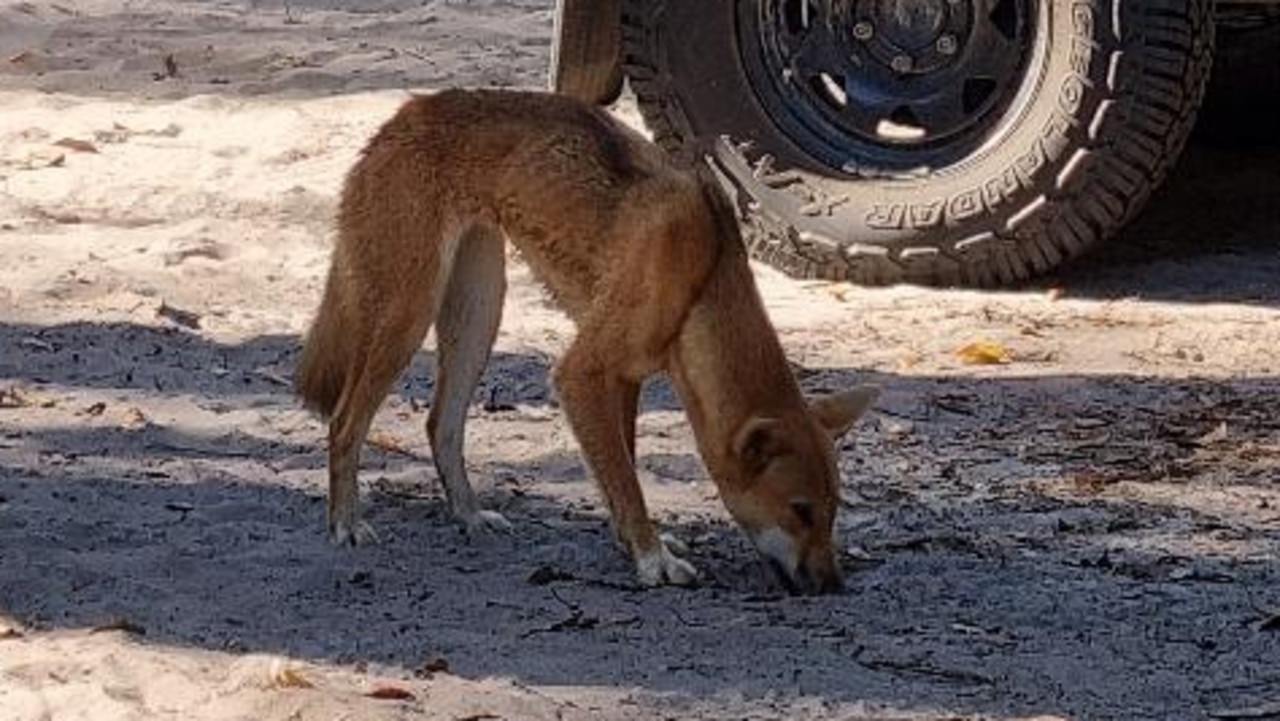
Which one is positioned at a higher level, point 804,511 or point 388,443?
point 804,511

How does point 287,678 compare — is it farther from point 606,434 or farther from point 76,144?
point 76,144

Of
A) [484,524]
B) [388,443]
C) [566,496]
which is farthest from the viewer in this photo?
[388,443]

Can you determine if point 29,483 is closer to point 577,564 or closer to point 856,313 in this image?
point 577,564

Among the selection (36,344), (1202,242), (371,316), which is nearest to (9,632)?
(371,316)

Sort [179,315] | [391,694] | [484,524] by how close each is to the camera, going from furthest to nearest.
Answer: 1. [179,315]
2. [484,524]
3. [391,694]

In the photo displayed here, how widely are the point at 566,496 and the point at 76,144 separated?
4800mm

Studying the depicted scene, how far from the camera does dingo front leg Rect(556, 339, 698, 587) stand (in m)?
6.85

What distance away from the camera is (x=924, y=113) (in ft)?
32.7

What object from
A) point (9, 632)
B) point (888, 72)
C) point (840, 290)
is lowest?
point (840, 290)

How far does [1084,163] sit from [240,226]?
9.63 feet

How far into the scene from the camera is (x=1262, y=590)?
21.6ft

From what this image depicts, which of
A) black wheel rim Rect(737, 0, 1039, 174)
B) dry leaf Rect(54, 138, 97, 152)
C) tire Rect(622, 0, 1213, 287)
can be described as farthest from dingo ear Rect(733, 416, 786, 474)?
dry leaf Rect(54, 138, 97, 152)

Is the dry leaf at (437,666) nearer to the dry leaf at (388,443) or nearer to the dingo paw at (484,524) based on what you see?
the dingo paw at (484,524)

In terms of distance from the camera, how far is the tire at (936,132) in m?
9.59
